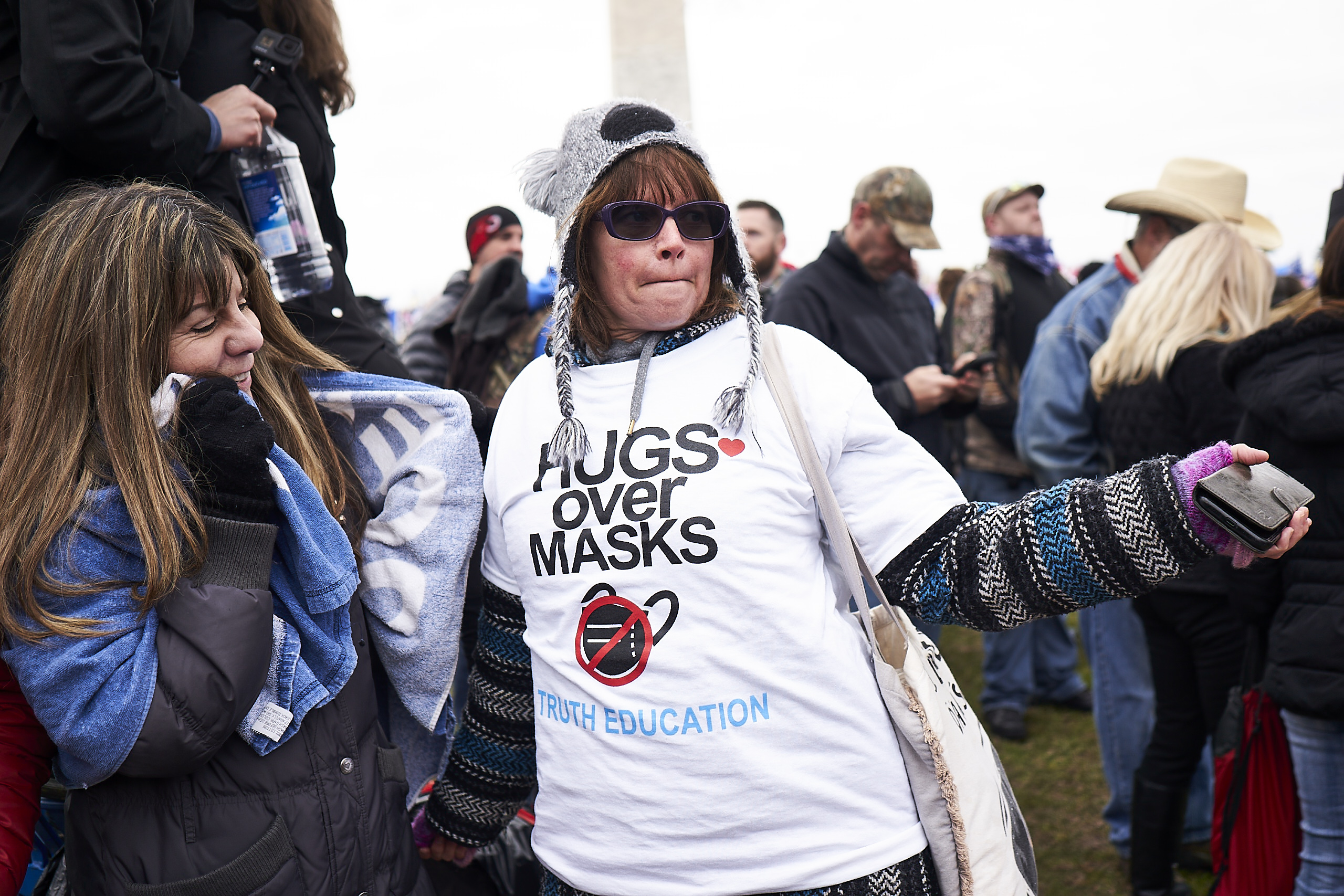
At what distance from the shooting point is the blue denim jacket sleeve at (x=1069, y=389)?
148 inches

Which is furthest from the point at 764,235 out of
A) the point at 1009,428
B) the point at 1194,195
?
the point at 1194,195

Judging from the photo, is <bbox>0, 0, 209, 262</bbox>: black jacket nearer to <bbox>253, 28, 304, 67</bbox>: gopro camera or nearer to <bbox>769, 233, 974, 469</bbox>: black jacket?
<bbox>253, 28, 304, 67</bbox>: gopro camera

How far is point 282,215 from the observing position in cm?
226

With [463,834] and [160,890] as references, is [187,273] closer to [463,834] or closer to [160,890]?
[160,890]

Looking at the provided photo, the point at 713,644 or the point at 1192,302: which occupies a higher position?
the point at 1192,302

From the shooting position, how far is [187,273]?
5.15 ft

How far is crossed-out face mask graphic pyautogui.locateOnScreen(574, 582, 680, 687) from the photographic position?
155 cm

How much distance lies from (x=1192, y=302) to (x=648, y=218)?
216 cm

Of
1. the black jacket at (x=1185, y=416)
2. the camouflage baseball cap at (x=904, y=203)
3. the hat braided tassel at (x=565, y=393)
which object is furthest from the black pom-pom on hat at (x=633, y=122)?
the camouflage baseball cap at (x=904, y=203)

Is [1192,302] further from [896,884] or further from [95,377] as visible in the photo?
[95,377]

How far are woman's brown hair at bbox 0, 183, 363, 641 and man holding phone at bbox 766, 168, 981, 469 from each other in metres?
2.44

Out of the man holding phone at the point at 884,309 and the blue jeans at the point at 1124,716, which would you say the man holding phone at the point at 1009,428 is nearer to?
the man holding phone at the point at 884,309

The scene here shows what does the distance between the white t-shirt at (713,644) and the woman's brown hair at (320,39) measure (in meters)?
1.35

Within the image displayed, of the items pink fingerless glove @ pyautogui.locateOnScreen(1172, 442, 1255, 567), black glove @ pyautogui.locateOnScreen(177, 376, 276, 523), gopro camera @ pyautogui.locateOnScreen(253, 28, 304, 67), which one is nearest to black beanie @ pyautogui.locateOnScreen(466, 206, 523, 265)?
gopro camera @ pyautogui.locateOnScreen(253, 28, 304, 67)
